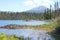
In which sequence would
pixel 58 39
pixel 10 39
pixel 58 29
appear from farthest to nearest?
pixel 58 29 → pixel 58 39 → pixel 10 39

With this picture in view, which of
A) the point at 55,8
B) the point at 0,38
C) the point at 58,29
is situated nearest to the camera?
the point at 0,38

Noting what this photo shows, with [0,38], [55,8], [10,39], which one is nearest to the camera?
[0,38]

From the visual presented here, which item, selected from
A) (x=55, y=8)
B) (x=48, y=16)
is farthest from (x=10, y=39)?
(x=55, y=8)

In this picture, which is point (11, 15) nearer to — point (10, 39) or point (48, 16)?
point (48, 16)

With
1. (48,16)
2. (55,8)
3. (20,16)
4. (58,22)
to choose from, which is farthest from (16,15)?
(58,22)

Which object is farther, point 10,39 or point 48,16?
point 48,16

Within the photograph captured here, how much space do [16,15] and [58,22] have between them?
121413mm

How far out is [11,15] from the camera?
15238 cm

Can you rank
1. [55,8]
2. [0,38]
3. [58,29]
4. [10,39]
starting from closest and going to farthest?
[0,38]
[10,39]
[58,29]
[55,8]

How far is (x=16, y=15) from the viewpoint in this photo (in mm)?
155750

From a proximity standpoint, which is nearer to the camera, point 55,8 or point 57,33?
point 57,33

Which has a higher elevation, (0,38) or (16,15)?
(0,38)

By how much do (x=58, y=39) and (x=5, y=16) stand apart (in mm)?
123375

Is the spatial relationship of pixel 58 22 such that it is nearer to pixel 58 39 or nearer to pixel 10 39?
pixel 58 39
